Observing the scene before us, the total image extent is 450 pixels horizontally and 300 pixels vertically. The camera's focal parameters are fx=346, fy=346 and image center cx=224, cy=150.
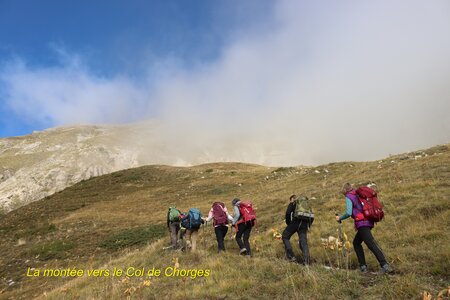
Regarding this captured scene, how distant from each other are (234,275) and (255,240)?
426 centimetres

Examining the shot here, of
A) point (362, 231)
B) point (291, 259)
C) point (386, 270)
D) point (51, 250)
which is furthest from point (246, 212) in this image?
point (51, 250)

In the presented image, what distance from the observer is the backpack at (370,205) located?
794 centimetres

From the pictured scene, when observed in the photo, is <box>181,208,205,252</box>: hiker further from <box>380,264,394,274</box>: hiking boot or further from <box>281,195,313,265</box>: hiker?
<box>380,264,394,274</box>: hiking boot

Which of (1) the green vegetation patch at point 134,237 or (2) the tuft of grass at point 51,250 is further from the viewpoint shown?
(2) the tuft of grass at point 51,250

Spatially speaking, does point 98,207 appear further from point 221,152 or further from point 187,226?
point 221,152

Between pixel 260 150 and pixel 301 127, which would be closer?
pixel 260 150

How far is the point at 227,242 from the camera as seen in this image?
14344mm

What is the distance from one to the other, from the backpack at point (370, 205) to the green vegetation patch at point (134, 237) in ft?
50.1

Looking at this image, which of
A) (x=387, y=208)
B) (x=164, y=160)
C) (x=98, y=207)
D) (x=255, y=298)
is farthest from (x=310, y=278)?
(x=164, y=160)

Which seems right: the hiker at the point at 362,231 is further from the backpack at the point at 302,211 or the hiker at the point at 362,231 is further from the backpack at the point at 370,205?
the backpack at the point at 302,211

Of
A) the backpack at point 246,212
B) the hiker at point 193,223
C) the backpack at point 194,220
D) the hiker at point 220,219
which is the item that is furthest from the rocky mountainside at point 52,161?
the backpack at point 246,212

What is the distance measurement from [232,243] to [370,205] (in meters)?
7.16

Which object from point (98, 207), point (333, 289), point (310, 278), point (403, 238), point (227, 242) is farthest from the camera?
point (98, 207)

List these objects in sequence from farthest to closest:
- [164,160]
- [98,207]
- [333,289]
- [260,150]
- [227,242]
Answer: [260,150]
[164,160]
[98,207]
[227,242]
[333,289]
